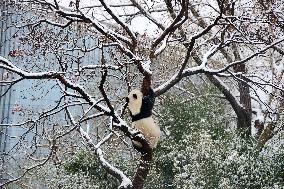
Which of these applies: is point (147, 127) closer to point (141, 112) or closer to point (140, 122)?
point (140, 122)

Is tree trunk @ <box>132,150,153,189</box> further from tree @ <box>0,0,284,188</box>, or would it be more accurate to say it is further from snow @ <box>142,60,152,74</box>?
snow @ <box>142,60,152,74</box>

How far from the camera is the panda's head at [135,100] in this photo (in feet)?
19.9

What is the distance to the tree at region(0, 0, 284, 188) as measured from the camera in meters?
6.85

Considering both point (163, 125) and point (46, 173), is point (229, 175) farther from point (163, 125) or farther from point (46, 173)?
point (46, 173)

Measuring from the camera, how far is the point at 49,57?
914cm

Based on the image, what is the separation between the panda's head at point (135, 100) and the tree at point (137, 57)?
23 centimetres

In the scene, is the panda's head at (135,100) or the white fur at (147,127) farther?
the white fur at (147,127)

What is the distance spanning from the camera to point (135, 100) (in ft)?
20.0

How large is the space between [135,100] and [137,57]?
3.06 ft

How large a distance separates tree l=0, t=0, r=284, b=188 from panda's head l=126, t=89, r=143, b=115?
227 millimetres

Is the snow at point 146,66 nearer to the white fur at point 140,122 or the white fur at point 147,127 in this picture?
the white fur at point 140,122

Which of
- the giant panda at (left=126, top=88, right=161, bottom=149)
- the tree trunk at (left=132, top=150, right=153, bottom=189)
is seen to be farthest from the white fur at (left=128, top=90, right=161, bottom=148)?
the tree trunk at (left=132, top=150, right=153, bottom=189)

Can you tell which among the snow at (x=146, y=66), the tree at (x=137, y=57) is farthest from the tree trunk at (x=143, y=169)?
the snow at (x=146, y=66)

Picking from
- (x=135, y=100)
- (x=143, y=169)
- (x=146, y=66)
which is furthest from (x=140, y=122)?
(x=143, y=169)
